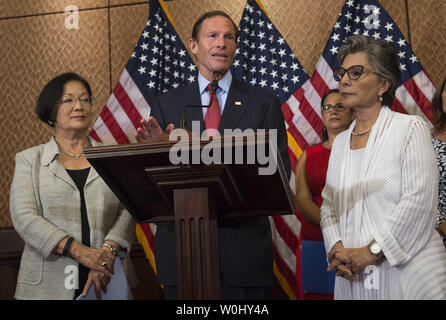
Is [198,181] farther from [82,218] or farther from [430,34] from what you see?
[430,34]

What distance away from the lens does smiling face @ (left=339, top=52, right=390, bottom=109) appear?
2127 mm

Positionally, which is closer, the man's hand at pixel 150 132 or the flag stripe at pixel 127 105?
the man's hand at pixel 150 132

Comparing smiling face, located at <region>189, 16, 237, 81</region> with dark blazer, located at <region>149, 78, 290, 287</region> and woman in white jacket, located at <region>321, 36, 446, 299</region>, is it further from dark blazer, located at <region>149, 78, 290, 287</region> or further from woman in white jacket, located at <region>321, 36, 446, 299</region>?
woman in white jacket, located at <region>321, 36, 446, 299</region>

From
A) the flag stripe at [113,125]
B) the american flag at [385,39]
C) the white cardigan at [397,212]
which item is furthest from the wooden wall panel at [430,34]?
the flag stripe at [113,125]

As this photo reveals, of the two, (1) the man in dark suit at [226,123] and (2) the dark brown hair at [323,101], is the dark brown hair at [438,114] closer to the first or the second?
(2) the dark brown hair at [323,101]

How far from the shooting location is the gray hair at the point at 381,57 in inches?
84.3

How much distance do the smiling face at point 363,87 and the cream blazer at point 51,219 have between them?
1.23m

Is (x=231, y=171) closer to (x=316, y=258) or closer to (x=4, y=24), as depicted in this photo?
(x=316, y=258)

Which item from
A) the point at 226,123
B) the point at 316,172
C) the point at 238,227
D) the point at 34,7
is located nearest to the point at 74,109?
the point at 226,123

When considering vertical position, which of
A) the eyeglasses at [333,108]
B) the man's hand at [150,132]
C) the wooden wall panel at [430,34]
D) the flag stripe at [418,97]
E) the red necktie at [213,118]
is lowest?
the man's hand at [150,132]

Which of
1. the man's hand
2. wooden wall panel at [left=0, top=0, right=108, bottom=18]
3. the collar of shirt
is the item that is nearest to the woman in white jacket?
the collar of shirt

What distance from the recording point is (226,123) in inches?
83.4

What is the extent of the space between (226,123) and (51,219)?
1.04 metres

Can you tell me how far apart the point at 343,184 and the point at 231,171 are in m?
0.70
